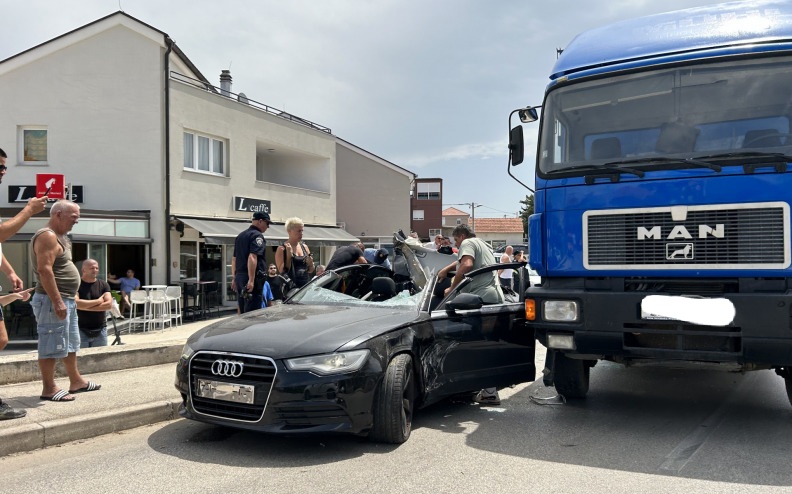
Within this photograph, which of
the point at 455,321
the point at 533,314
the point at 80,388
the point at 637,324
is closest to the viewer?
the point at 637,324

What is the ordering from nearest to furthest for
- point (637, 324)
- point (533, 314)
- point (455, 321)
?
point (637, 324), point (533, 314), point (455, 321)

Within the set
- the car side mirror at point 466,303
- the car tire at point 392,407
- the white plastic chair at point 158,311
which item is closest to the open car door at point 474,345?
the car side mirror at point 466,303

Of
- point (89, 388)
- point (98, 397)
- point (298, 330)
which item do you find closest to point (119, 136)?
point (89, 388)

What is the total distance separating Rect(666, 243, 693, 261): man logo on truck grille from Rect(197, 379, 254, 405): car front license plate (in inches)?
128

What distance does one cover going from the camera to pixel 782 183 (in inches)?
164

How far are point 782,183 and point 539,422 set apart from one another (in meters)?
2.68

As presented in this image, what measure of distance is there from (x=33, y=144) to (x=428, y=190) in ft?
129

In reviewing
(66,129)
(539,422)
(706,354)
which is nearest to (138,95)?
(66,129)

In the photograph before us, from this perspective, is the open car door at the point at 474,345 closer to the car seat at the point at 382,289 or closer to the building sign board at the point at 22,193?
the car seat at the point at 382,289

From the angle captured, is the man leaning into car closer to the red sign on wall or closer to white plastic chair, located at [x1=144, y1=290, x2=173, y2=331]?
white plastic chair, located at [x1=144, y1=290, x2=173, y2=331]

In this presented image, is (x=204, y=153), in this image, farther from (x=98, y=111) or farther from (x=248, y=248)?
(x=248, y=248)

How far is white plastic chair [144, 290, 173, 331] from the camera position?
1228 centimetres

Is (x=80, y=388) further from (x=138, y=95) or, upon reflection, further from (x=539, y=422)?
(x=138, y=95)

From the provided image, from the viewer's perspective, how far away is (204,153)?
16.6 m
